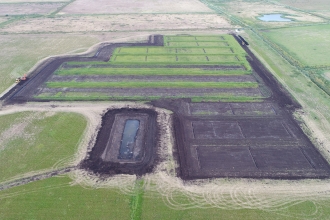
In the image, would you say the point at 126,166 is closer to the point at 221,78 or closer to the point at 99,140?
the point at 99,140

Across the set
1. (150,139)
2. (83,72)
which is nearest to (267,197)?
(150,139)

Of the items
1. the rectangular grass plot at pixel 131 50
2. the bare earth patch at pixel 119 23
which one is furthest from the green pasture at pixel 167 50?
the bare earth patch at pixel 119 23

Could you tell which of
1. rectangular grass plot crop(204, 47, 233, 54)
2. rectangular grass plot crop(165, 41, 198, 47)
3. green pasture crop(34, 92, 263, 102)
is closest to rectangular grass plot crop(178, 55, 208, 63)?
rectangular grass plot crop(204, 47, 233, 54)

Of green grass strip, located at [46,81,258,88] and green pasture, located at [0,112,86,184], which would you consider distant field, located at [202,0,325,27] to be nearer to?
green grass strip, located at [46,81,258,88]

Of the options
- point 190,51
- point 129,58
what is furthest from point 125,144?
point 190,51

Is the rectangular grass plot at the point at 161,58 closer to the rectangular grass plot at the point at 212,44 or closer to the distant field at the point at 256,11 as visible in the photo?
the rectangular grass plot at the point at 212,44
